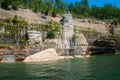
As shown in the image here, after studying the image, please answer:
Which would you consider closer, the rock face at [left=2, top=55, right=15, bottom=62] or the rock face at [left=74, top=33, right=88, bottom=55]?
the rock face at [left=2, top=55, right=15, bottom=62]

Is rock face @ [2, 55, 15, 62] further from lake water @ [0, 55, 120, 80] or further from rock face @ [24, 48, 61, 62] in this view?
lake water @ [0, 55, 120, 80]

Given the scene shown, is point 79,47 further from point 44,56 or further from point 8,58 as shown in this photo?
point 8,58

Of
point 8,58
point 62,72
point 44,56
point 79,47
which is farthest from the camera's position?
point 79,47

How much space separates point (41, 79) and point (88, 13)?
4999 inches

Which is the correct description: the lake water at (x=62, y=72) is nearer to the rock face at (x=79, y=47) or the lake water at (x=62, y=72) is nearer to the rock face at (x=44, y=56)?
the rock face at (x=44, y=56)

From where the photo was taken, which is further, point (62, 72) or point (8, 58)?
point (8, 58)

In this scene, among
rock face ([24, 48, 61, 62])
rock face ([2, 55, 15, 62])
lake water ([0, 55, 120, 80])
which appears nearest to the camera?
lake water ([0, 55, 120, 80])

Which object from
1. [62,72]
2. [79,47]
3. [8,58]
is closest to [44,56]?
[8,58]

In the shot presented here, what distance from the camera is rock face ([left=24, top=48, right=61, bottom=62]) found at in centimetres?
5422

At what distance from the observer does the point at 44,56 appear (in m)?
56.4

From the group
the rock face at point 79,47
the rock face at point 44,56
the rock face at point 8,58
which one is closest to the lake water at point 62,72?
the rock face at point 8,58

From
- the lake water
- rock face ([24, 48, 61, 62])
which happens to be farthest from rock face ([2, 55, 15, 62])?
the lake water

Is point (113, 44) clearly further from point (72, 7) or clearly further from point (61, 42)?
point (72, 7)

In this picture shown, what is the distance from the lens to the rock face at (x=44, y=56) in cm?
5422
